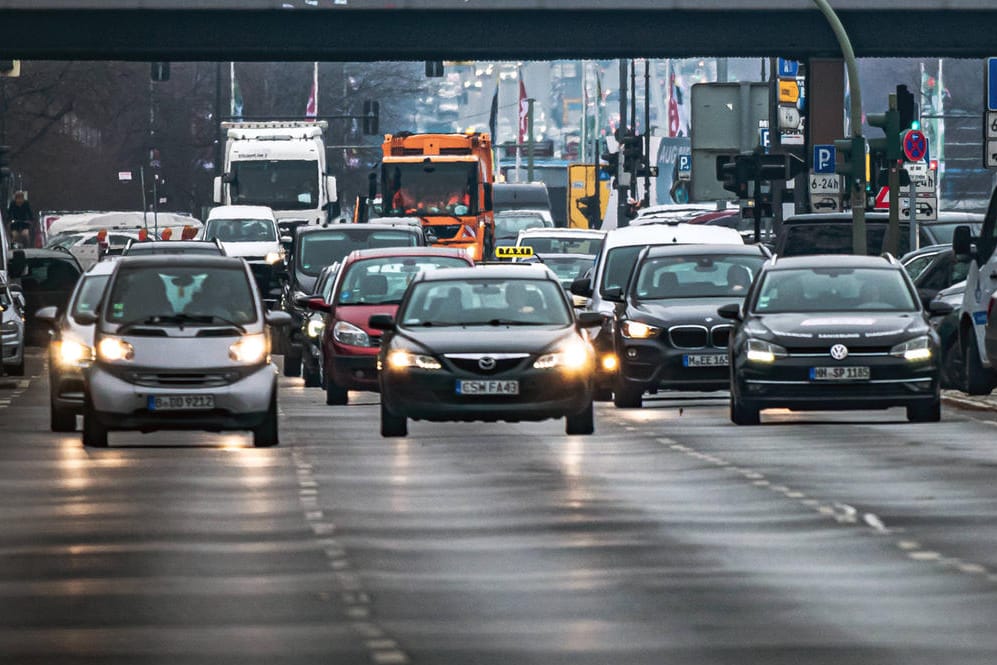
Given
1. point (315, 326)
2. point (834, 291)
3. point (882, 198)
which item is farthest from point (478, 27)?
point (834, 291)

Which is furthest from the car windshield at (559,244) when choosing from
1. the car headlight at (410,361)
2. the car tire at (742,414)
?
the car headlight at (410,361)

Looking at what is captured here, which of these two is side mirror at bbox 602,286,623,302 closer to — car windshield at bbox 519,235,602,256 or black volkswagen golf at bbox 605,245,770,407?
black volkswagen golf at bbox 605,245,770,407

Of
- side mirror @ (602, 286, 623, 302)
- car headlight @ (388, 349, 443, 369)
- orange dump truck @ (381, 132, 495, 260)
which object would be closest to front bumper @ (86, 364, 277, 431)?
car headlight @ (388, 349, 443, 369)

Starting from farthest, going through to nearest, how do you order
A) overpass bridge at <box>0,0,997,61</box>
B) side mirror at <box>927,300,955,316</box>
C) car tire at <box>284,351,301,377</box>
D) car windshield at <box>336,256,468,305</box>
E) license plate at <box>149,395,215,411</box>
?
overpass bridge at <box>0,0,997,61</box>, car tire at <box>284,351,301,377</box>, car windshield at <box>336,256,468,305</box>, side mirror at <box>927,300,955,316</box>, license plate at <box>149,395,215,411</box>

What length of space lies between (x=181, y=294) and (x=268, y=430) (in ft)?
4.27

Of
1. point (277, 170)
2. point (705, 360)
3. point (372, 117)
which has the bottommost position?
point (705, 360)

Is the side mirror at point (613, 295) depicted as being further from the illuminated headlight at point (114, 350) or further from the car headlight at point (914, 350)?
the illuminated headlight at point (114, 350)

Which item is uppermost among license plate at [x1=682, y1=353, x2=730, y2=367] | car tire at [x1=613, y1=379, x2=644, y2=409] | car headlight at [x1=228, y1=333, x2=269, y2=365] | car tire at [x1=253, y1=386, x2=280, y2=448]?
car headlight at [x1=228, y1=333, x2=269, y2=365]

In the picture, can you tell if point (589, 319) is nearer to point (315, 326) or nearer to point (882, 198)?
point (315, 326)

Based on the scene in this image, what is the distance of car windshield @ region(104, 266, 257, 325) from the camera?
71.4 ft

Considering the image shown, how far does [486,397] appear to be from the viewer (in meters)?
21.5

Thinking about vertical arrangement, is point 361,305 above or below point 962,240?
below

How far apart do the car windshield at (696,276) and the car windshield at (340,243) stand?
909cm

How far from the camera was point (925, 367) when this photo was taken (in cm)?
2283
